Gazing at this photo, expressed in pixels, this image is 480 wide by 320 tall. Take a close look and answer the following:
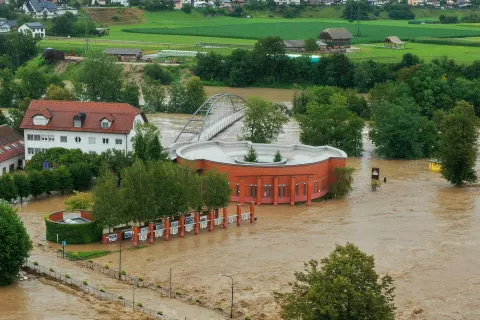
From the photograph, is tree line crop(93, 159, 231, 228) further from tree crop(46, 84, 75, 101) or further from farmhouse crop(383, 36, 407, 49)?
farmhouse crop(383, 36, 407, 49)

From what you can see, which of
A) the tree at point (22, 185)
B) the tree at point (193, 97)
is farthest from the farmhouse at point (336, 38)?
the tree at point (22, 185)

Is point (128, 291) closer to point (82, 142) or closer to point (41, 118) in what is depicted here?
point (82, 142)

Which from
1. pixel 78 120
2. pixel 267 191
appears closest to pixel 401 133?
pixel 267 191

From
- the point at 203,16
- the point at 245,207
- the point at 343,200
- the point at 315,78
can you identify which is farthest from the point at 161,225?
the point at 203,16

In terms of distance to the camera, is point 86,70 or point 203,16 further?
point 203,16

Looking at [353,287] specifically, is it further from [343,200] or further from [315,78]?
[315,78]
